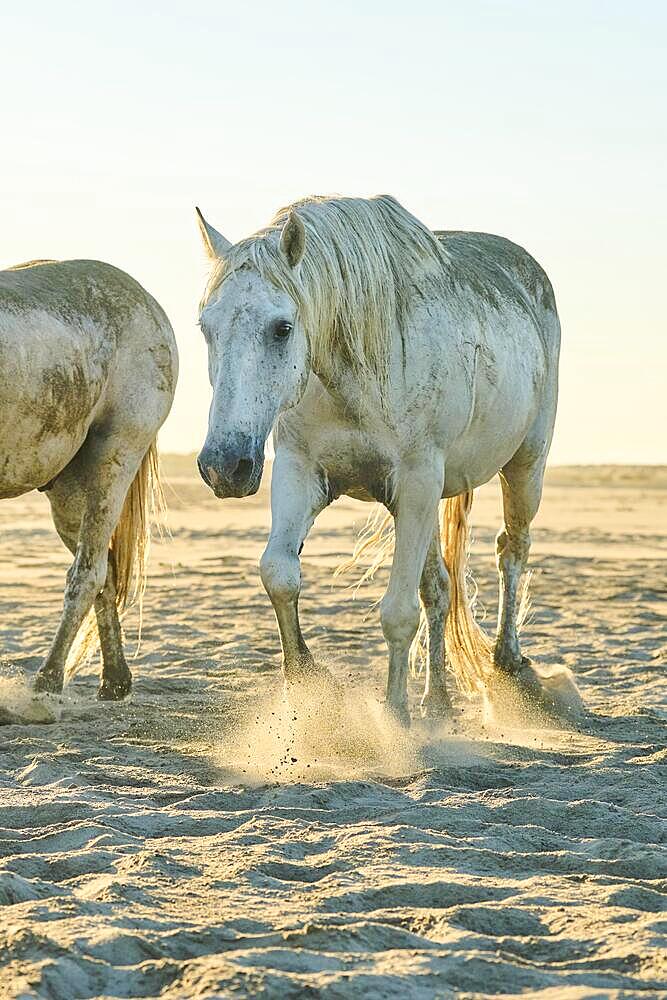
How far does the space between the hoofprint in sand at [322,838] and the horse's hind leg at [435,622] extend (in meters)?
0.25

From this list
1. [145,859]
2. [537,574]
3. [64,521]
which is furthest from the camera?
[537,574]

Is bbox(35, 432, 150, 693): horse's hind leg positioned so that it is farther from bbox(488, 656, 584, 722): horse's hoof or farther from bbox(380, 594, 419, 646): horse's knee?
bbox(488, 656, 584, 722): horse's hoof

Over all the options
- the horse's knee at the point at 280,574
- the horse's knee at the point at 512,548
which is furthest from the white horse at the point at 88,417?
the horse's knee at the point at 512,548

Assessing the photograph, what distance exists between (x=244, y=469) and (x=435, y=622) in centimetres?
251

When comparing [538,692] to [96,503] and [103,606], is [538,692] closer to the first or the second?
[103,606]

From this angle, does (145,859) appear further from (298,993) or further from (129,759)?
(129,759)

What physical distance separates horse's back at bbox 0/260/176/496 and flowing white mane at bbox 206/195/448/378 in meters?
1.38

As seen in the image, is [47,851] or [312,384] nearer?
[47,851]

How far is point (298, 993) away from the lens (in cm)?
273

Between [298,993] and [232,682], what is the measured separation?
4.24 meters

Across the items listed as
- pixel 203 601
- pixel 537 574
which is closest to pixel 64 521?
pixel 203 601

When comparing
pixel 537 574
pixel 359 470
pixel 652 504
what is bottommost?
pixel 652 504

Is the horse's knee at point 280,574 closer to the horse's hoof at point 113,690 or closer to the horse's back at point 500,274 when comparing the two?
the horse's back at point 500,274

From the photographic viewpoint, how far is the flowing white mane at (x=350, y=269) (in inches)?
180
